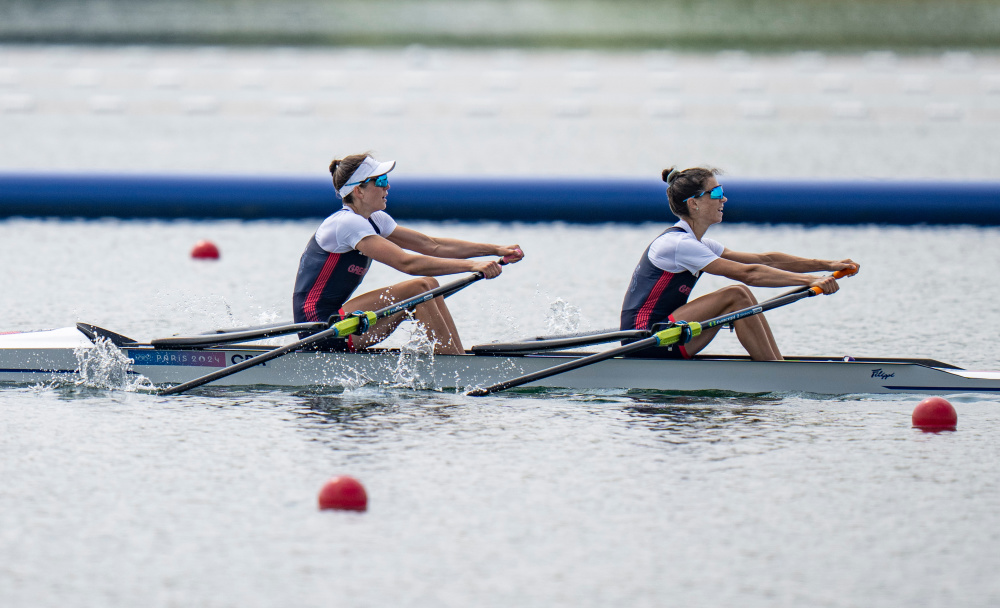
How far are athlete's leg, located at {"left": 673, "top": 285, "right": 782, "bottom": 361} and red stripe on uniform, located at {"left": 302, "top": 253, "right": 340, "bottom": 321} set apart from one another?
4.94ft

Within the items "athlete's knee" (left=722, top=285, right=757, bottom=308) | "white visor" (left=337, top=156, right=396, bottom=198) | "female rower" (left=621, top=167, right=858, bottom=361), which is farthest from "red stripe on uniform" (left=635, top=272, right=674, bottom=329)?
"white visor" (left=337, top=156, right=396, bottom=198)

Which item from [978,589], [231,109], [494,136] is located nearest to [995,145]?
[494,136]

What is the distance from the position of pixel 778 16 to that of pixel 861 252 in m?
24.7

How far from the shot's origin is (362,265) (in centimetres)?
651

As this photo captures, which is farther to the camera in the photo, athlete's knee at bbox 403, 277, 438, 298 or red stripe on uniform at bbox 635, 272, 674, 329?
athlete's knee at bbox 403, 277, 438, 298

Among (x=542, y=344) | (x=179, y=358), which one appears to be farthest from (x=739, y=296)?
(x=179, y=358)

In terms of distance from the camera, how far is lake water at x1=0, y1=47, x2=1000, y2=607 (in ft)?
12.9

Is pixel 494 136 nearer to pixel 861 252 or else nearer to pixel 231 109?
pixel 231 109

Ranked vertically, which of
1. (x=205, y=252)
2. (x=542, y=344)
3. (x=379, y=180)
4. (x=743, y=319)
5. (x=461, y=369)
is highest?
(x=379, y=180)

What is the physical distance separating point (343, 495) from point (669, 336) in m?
1.99

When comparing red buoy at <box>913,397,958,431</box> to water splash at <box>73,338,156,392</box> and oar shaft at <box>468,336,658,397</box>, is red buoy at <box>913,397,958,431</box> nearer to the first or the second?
oar shaft at <box>468,336,658,397</box>

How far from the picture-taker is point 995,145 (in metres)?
17.0

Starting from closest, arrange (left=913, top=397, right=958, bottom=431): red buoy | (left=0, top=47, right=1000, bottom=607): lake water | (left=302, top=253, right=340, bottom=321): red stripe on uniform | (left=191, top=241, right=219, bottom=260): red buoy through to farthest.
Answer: (left=0, top=47, right=1000, bottom=607): lake water, (left=913, top=397, right=958, bottom=431): red buoy, (left=302, top=253, right=340, bottom=321): red stripe on uniform, (left=191, top=241, right=219, bottom=260): red buoy

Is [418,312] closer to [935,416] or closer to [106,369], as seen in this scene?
[106,369]
